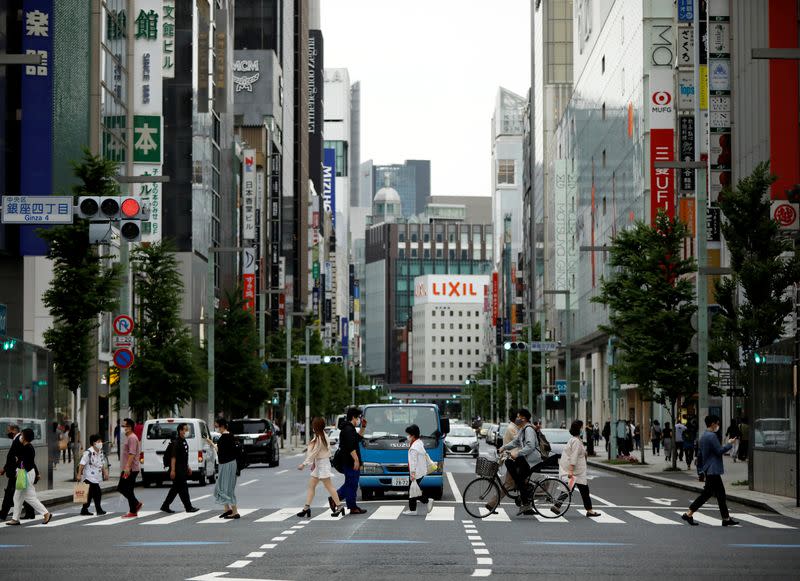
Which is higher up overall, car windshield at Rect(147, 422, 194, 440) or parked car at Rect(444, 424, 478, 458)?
car windshield at Rect(147, 422, 194, 440)

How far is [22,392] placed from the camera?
31.1m

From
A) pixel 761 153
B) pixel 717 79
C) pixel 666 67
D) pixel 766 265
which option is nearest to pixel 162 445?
pixel 766 265

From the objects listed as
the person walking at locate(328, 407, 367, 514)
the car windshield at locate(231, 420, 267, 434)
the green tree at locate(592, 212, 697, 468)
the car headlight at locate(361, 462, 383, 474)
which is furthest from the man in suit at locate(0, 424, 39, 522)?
the car windshield at locate(231, 420, 267, 434)

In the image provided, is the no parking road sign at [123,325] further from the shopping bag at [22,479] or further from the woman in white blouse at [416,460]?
the woman in white blouse at [416,460]

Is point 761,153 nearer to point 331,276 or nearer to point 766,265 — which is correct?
point 766,265

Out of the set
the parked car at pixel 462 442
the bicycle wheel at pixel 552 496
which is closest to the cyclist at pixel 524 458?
the bicycle wheel at pixel 552 496

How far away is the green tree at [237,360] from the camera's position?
228 ft

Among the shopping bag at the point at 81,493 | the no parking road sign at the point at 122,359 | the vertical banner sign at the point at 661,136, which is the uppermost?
the vertical banner sign at the point at 661,136

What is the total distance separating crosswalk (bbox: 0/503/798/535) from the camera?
23219 millimetres

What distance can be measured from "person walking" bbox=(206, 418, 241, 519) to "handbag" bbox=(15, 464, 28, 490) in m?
3.06

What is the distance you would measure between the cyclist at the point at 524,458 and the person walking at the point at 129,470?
21.4ft

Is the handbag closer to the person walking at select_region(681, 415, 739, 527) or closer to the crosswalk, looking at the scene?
the crosswalk

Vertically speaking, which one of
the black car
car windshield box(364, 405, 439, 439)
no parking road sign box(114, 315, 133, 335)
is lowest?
the black car

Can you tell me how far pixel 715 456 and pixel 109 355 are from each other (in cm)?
4377
